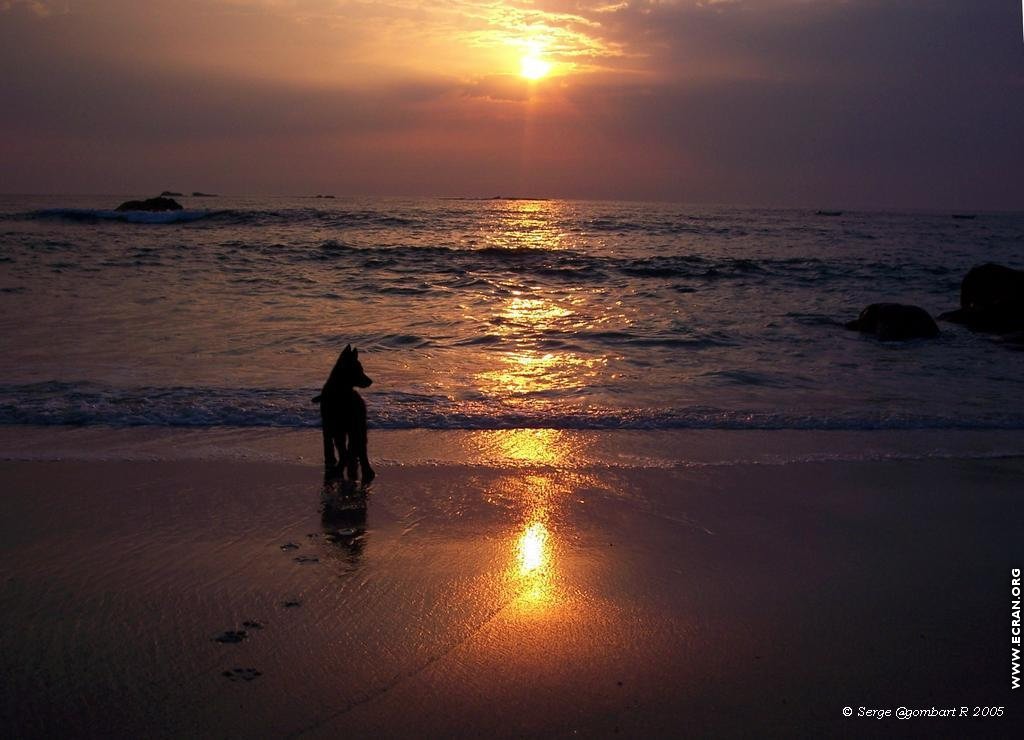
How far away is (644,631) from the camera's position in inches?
154

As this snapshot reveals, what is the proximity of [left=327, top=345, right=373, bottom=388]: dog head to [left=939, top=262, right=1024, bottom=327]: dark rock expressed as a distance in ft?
44.2

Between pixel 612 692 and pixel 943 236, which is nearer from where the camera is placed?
pixel 612 692

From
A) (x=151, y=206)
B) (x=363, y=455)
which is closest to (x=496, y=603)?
(x=363, y=455)

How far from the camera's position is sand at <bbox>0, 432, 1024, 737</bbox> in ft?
10.7

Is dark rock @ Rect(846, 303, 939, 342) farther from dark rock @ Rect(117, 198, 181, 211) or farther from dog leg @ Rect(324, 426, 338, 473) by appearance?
dark rock @ Rect(117, 198, 181, 211)

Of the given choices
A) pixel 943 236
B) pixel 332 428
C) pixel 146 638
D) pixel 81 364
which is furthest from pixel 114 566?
pixel 943 236

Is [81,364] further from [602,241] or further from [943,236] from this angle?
[943,236]

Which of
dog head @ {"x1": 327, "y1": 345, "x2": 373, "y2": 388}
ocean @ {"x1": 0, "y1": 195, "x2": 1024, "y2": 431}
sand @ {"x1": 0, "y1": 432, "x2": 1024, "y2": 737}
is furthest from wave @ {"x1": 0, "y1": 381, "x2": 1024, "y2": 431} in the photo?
dog head @ {"x1": 327, "y1": 345, "x2": 373, "y2": 388}

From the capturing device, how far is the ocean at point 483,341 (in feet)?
28.3

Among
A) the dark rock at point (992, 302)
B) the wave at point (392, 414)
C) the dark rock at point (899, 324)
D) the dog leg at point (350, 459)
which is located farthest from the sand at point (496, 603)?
the dark rock at point (992, 302)

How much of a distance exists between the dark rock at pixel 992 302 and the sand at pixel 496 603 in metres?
11.0

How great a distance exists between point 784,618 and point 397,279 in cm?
1960

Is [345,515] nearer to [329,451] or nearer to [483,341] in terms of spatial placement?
[329,451]

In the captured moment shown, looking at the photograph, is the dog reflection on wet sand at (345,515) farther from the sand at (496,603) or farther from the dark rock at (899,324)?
the dark rock at (899,324)
